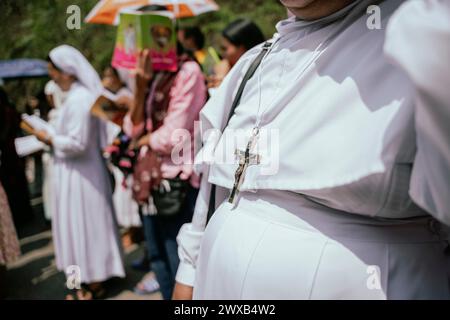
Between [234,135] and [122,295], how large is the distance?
314cm

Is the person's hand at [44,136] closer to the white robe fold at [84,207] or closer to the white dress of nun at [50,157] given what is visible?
the white robe fold at [84,207]

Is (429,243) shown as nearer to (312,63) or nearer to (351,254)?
(351,254)

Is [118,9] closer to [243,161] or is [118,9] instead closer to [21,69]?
[243,161]

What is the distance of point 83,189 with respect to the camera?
3.94 m

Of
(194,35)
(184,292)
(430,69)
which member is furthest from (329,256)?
(194,35)

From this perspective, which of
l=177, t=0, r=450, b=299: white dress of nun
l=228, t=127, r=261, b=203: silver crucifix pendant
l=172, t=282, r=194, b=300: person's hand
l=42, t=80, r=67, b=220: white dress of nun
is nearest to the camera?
l=177, t=0, r=450, b=299: white dress of nun

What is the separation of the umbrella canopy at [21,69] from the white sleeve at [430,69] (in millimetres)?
7402

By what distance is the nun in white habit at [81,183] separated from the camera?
146 inches

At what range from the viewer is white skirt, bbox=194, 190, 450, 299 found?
3.54 feet

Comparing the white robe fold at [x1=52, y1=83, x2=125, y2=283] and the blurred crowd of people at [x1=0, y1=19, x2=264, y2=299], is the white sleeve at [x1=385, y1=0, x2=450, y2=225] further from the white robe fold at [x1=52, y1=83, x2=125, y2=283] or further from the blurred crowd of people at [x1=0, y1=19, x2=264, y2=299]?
the white robe fold at [x1=52, y1=83, x2=125, y2=283]

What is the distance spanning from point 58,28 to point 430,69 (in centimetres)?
367

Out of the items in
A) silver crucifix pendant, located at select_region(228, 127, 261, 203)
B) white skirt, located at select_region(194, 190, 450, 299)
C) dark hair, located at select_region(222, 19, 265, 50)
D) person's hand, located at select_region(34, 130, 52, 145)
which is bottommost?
person's hand, located at select_region(34, 130, 52, 145)

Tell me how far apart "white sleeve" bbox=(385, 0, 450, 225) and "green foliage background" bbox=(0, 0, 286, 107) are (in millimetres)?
1694

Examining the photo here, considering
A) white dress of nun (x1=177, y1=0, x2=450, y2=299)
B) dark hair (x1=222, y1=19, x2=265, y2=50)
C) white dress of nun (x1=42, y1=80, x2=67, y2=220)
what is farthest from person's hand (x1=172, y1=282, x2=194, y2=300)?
white dress of nun (x1=42, y1=80, x2=67, y2=220)
